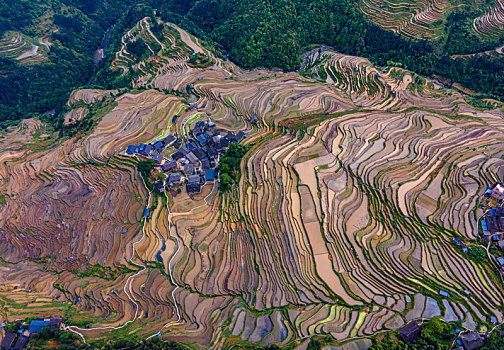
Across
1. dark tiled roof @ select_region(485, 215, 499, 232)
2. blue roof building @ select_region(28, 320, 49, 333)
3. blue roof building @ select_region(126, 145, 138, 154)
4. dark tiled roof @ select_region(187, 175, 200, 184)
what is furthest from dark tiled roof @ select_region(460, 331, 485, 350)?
blue roof building @ select_region(126, 145, 138, 154)

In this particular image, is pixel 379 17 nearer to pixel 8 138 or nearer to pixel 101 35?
pixel 101 35

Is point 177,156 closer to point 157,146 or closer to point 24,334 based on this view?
point 157,146

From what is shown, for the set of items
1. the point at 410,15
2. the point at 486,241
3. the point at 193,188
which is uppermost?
the point at 410,15

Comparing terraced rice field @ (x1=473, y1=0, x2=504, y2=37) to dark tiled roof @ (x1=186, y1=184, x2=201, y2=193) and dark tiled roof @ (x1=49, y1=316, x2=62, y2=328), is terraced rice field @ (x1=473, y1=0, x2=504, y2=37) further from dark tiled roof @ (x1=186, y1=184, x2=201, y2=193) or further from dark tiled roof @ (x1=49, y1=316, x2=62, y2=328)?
dark tiled roof @ (x1=49, y1=316, x2=62, y2=328)

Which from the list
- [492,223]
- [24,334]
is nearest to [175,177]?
[24,334]

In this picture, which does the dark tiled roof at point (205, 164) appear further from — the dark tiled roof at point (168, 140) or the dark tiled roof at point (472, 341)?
the dark tiled roof at point (472, 341)

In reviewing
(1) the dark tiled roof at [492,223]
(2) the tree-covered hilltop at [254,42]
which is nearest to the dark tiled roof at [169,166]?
(2) the tree-covered hilltop at [254,42]
